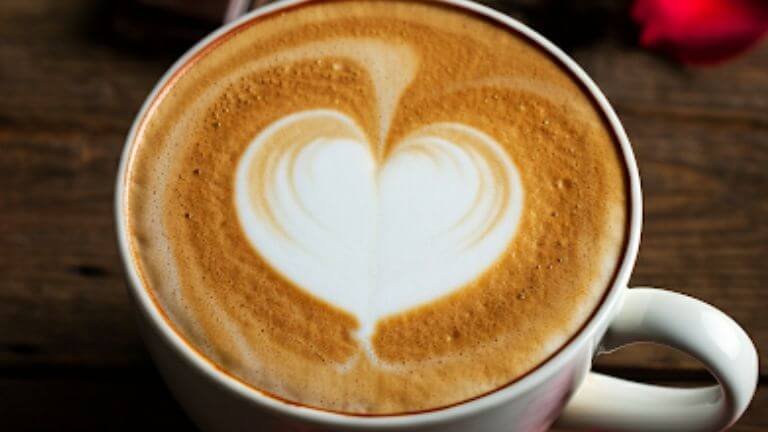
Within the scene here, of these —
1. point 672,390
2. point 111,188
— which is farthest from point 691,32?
point 111,188

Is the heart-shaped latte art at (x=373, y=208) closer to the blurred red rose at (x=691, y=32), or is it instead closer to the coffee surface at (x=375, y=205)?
the coffee surface at (x=375, y=205)

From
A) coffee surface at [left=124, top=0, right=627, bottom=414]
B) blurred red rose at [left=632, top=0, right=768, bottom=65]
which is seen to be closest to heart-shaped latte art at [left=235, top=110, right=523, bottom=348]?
coffee surface at [left=124, top=0, right=627, bottom=414]

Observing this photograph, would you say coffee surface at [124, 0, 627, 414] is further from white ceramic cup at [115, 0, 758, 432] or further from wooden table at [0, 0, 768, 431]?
wooden table at [0, 0, 768, 431]

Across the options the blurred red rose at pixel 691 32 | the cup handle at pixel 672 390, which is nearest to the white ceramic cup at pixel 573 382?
the cup handle at pixel 672 390

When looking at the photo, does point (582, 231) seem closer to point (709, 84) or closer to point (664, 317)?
point (664, 317)

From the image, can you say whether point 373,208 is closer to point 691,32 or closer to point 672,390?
point 672,390

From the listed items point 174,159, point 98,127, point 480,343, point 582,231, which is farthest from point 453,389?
point 98,127
